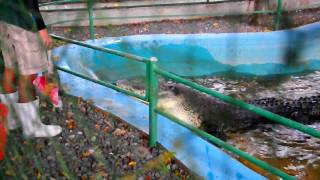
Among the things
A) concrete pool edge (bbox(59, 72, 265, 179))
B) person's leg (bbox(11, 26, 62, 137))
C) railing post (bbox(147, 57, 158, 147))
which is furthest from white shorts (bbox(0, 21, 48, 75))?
concrete pool edge (bbox(59, 72, 265, 179))

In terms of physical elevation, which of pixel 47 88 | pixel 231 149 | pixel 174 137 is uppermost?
pixel 47 88

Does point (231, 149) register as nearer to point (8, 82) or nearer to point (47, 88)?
point (8, 82)

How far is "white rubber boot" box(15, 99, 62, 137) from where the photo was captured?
6.58 ft

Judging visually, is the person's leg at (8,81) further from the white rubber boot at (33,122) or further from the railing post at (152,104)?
the railing post at (152,104)

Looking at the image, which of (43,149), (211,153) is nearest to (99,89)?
(43,149)

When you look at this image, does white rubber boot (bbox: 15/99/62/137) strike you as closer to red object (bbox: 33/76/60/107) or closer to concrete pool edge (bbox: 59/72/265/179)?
red object (bbox: 33/76/60/107)

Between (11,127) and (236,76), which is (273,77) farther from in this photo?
(11,127)

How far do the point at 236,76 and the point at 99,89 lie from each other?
3.31 m

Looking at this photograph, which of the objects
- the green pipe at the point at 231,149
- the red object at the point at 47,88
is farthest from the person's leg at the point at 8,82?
the green pipe at the point at 231,149

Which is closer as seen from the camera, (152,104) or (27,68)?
(27,68)

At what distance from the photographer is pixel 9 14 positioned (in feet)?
4.59

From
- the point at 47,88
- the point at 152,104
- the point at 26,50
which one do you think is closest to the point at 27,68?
the point at 26,50

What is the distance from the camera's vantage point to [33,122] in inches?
99.9

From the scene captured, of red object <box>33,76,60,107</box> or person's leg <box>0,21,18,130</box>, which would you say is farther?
red object <box>33,76,60,107</box>
